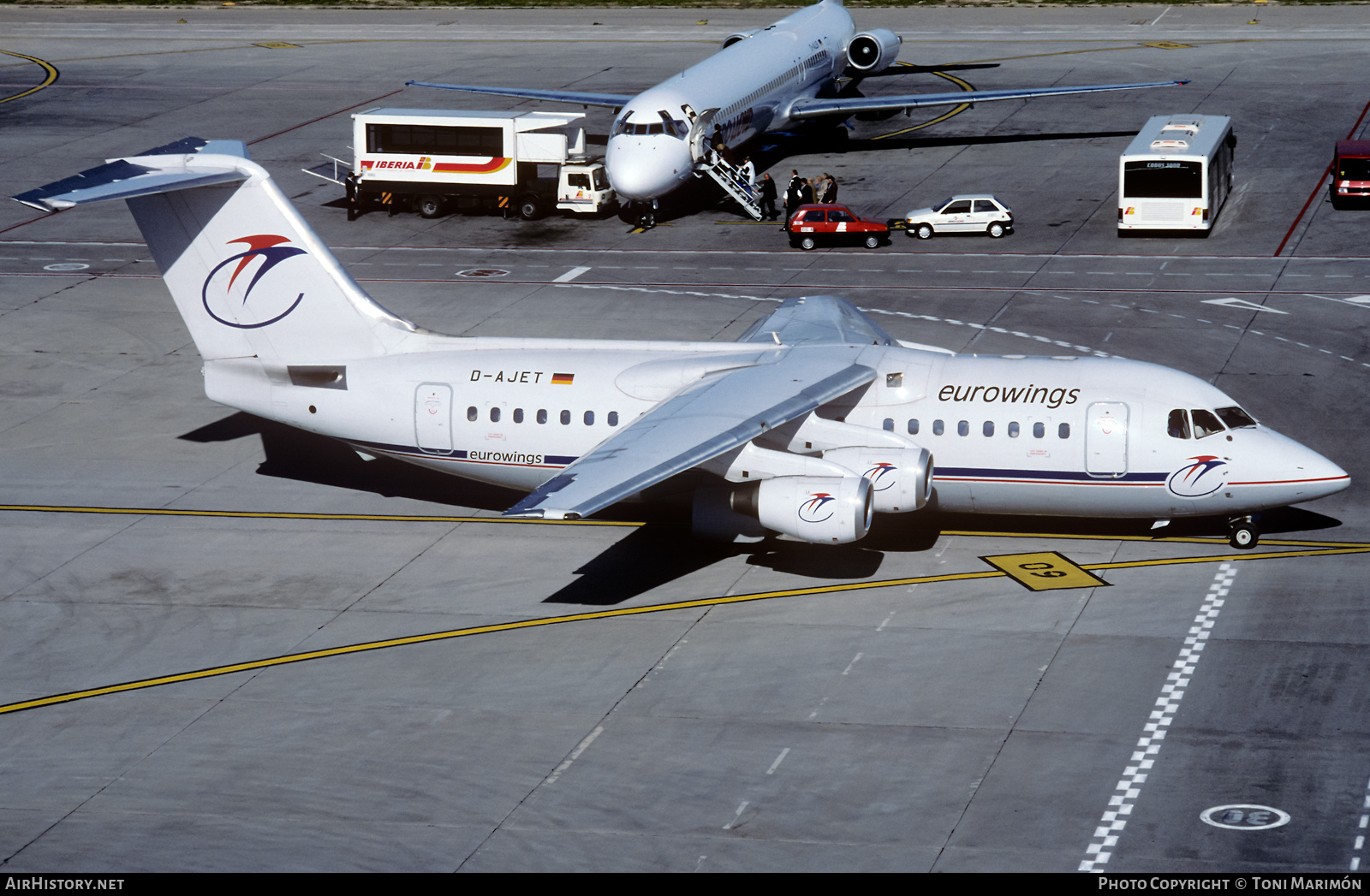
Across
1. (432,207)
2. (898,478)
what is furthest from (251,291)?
(432,207)

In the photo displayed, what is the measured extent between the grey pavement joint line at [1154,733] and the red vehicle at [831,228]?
31230 mm

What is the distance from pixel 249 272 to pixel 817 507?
15.6 m

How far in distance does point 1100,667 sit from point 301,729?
51.0ft

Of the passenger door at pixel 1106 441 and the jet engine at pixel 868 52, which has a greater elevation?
the jet engine at pixel 868 52

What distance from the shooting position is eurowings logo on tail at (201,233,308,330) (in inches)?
1549

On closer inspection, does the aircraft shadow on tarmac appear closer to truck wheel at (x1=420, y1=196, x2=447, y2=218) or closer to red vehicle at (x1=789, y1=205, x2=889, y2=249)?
Answer: red vehicle at (x1=789, y1=205, x2=889, y2=249)

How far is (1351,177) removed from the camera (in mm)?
66188

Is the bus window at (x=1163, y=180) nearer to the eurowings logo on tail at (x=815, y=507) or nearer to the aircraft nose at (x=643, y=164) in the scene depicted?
the aircraft nose at (x=643, y=164)

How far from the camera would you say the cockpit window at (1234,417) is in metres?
36.9

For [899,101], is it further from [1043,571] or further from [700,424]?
[700,424]

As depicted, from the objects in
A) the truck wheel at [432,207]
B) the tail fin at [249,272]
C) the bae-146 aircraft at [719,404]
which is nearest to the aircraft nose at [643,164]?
the truck wheel at [432,207]

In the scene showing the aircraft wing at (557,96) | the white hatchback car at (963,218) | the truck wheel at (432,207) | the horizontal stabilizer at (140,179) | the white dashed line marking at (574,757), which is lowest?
the white dashed line marking at (574,757)
